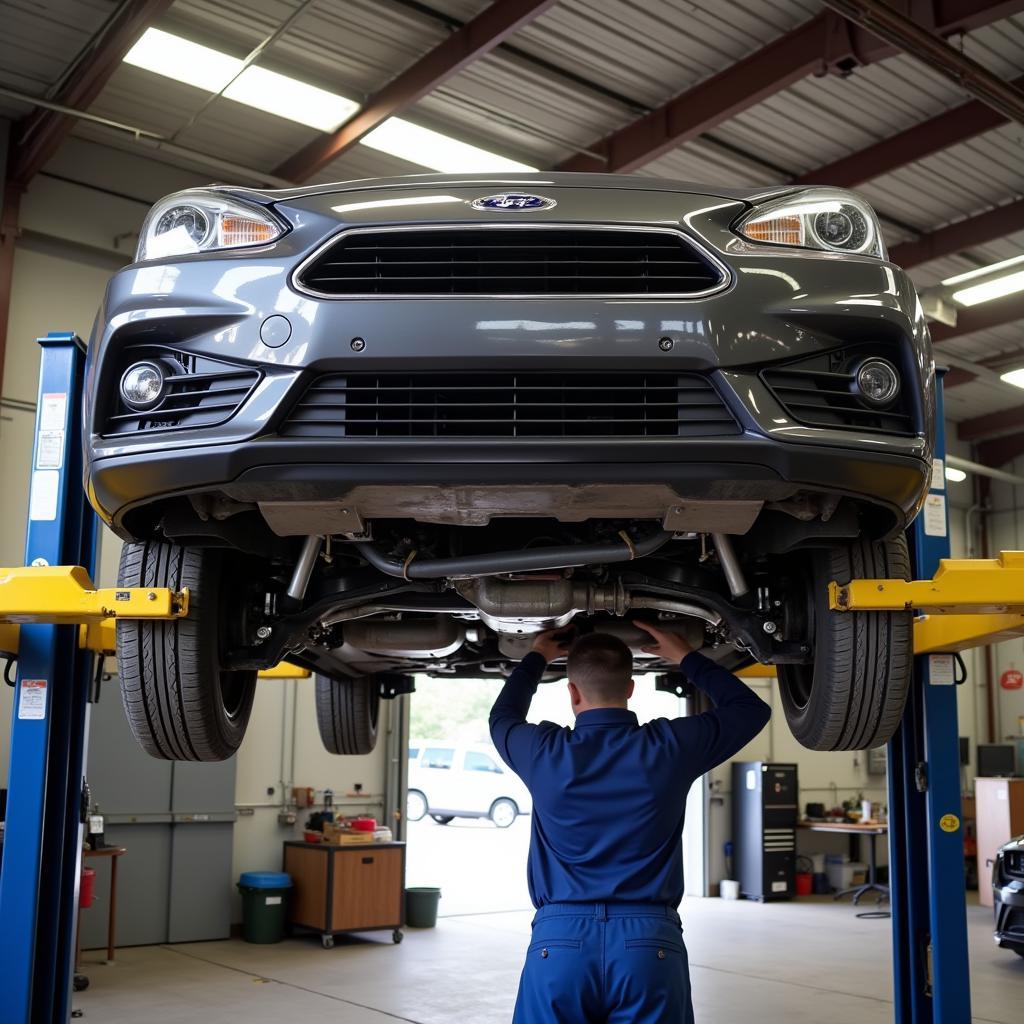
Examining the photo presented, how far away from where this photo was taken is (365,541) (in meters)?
2.50

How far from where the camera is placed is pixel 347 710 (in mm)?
4641

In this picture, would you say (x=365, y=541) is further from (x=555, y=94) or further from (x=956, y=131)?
(x=956, y=131)

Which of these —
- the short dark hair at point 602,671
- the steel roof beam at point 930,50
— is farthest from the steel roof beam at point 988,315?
the short dark hair at point 602,671

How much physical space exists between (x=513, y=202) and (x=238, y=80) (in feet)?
21.0

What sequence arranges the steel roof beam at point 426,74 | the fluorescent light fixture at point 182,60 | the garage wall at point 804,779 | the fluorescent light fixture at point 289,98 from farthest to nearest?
the garage wall at point 804,779 < the fluorescent light fixture at point 289,98 < the fluorescent light fixture at point 182,60 < the steel roof beam at point 426,74

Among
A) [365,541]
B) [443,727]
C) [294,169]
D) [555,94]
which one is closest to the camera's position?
[365,541]

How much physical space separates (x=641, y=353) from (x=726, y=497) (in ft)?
1.03

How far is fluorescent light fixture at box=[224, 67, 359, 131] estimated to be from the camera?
7719mm

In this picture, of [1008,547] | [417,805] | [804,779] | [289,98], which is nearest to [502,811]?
[417,805]

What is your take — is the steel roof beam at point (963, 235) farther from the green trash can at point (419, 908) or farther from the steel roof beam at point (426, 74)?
the green trash can at point (419, 908)

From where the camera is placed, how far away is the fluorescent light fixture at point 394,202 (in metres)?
2.04

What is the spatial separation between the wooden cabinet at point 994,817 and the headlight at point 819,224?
1127 cm

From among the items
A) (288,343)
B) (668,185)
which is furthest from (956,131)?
(288,343)

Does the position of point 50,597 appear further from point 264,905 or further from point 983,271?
point 983,271
